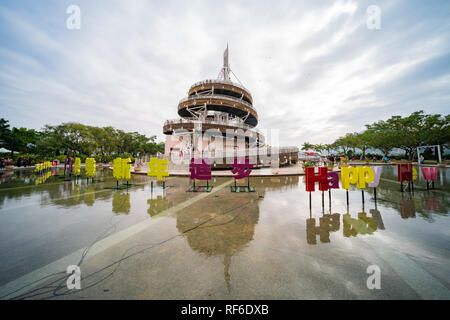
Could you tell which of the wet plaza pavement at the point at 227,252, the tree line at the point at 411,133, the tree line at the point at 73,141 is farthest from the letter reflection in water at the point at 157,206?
the tree line at the point at 411,133

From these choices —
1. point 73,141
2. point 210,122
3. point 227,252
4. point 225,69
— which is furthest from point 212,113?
point 227,252

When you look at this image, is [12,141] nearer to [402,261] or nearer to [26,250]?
[26,250]

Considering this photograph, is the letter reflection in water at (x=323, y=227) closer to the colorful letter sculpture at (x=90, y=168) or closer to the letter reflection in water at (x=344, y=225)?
the letter reflection in water at (x=344, y=225)

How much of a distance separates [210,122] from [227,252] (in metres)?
32.1

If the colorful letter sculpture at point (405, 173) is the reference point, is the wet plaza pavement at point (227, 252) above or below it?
below

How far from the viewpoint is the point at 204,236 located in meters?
4.07

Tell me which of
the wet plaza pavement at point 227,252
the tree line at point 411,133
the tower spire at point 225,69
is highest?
the tower spire at point 225,69

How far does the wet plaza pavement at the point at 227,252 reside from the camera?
7.78 ft

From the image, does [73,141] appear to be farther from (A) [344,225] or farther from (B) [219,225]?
(A) [344,225]

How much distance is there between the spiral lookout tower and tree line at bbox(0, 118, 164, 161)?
19.6 meters

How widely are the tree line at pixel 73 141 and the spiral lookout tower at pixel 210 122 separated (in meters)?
19.6

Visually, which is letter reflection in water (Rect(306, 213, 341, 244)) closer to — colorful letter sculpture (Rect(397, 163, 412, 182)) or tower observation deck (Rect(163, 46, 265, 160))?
colorful letter sculpture (Rect(397, 163, 412, 182))

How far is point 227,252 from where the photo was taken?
334 cm
